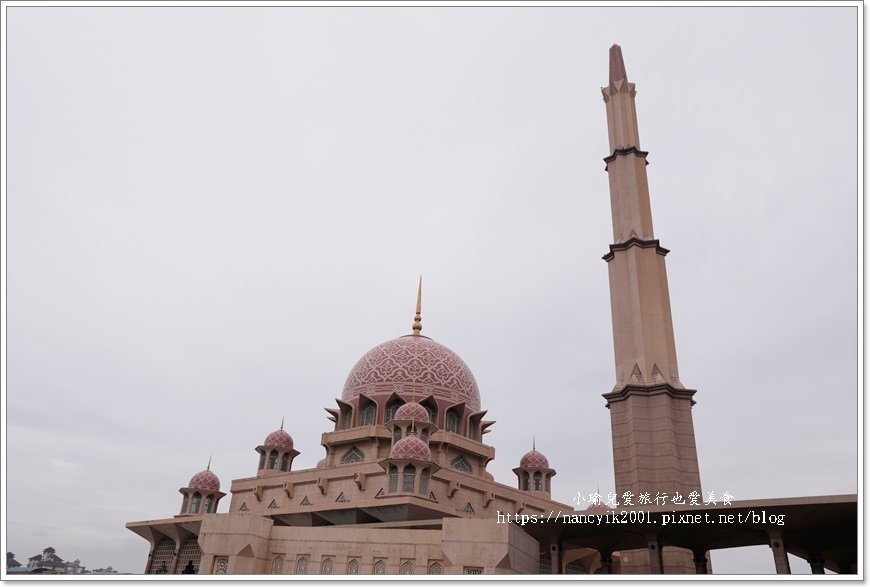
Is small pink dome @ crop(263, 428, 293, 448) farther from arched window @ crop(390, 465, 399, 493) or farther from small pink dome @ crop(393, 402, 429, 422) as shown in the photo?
arched window @ crop(390, 465, 399, 493)

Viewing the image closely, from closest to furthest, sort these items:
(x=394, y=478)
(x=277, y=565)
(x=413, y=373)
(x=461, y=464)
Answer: (x=277, y=565)
(x=394, y=478)
(x=461, y=464)
(x=413, y=373)

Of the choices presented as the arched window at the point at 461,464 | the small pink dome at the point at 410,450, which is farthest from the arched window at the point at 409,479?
the arched window at the point at 461,464

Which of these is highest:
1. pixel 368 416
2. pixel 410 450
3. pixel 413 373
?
pixel 413 373

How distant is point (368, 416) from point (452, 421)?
13.4 feet

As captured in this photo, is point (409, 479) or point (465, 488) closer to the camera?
point (409, 479)

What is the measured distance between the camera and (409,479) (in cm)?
2455

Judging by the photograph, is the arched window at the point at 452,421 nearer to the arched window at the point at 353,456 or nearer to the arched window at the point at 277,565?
the arched window at the point at 353,456

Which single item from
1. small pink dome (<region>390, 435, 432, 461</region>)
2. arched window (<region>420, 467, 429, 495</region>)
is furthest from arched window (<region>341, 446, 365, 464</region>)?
arched window (<region>420, 467, 429, 495</region>)

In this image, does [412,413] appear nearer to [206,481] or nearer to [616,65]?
[206,481]

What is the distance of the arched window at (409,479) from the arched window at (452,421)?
21.2 feet

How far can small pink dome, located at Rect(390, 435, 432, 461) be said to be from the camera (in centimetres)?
2464

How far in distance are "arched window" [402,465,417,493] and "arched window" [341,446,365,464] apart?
15.0ft

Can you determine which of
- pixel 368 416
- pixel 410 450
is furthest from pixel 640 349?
pixel 368 416

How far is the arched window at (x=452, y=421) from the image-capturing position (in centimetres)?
3117
